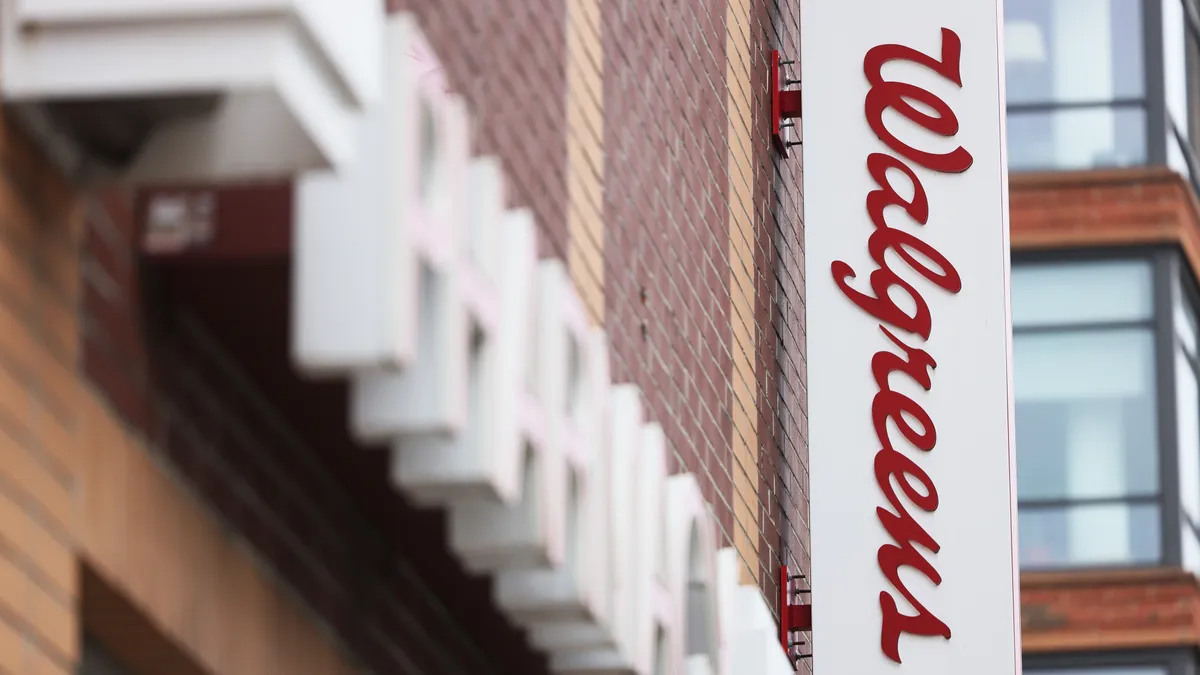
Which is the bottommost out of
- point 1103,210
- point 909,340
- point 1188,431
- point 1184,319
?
point 909,340

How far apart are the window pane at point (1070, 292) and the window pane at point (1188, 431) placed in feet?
2.24

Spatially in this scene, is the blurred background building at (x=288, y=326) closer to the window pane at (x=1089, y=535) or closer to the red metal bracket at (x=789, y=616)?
the red metal bracket at (x=789, y=616)

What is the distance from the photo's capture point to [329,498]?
5113 millimetres

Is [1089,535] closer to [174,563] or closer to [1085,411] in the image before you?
[1085,411]

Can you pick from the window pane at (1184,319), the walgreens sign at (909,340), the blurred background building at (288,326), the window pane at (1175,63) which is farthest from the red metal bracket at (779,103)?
the window pane at (1175,63)

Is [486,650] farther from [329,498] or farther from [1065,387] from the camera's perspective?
[1065,387]

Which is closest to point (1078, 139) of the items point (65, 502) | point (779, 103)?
point (779, 103)

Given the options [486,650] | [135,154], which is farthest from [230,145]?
[486,650]

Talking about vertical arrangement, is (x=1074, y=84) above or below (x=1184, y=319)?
above

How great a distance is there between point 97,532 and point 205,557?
1.36ft

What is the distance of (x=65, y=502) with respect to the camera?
386 centimetres

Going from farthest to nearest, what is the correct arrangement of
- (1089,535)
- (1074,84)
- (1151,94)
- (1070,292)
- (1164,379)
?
(1074,84) → (1151,94) → (1070,292) → (1089,535) → (1164,379)

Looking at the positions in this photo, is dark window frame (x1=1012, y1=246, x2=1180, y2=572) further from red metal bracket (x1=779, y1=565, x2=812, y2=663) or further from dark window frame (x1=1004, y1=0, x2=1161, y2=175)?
red metal bracket (x1=779, y1=565, x2=812, y2=663)

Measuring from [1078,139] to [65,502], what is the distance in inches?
697
